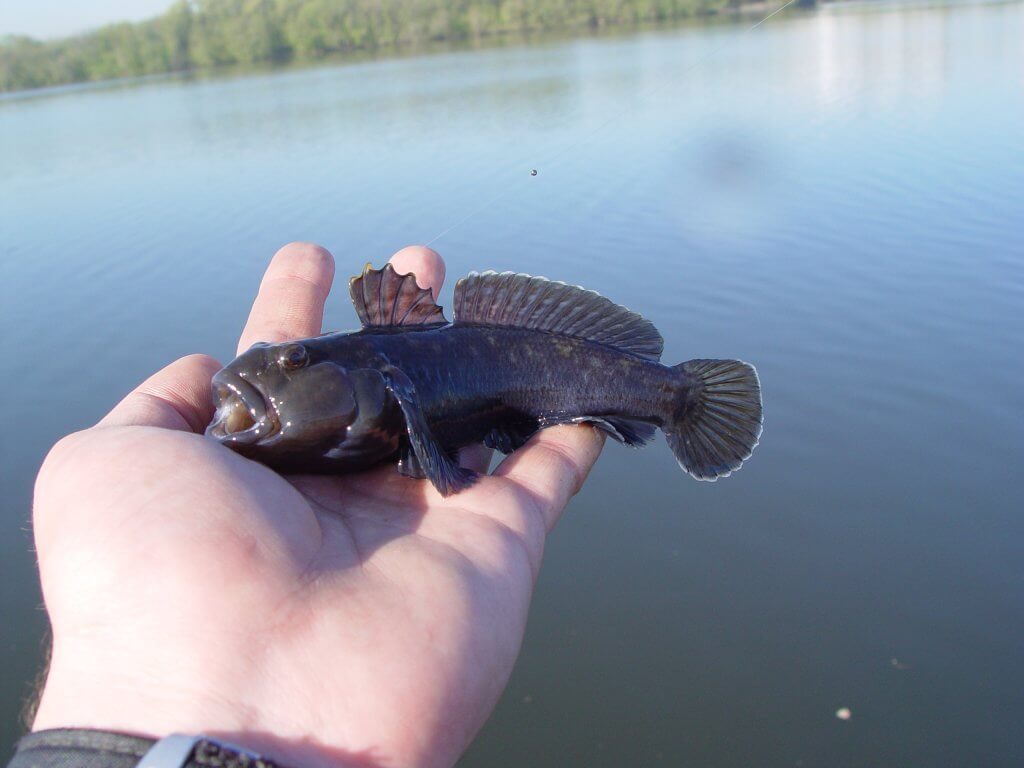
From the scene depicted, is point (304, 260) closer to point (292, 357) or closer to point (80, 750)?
point (292, 357)

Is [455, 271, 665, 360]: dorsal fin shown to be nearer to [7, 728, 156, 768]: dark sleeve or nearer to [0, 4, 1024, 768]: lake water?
[0, 4, 1024, 768]: lake water

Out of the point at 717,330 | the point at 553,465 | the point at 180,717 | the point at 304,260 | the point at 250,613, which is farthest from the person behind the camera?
the point at 717,330

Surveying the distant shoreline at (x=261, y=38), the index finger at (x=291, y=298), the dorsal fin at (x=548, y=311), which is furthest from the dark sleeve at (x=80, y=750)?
the distant shoreline at (x=261, y=38)

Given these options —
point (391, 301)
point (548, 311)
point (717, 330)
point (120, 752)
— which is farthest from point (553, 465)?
point (717, 330)

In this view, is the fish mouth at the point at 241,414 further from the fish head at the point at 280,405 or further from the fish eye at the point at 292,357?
the fish eye at the point at 292,357

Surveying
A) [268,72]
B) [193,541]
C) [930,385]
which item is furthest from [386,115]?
[268,72]

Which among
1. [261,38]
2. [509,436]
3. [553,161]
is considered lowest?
[553,161]

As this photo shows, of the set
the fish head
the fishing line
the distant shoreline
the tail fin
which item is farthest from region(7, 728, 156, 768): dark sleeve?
the distant shoreline

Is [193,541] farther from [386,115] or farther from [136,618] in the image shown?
[386,115]
